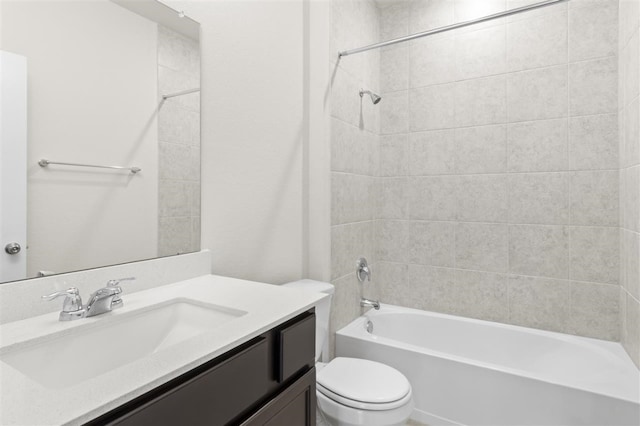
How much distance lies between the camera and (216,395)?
0.74 m

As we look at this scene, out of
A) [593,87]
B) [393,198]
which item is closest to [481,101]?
[593,87]

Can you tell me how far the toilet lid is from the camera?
1.45 m

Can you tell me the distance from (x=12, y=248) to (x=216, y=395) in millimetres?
669

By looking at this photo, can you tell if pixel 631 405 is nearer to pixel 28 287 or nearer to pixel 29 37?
pixel 28 287

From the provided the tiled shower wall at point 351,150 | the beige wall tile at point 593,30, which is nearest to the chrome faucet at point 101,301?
the tiled shower wall at point 351,150

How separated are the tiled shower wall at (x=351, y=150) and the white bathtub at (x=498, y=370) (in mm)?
355

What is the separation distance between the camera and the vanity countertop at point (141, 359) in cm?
52

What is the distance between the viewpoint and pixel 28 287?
0.93 meters

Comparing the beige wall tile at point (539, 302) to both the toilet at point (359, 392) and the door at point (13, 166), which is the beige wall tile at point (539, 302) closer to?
the toilet at point (359, 392)

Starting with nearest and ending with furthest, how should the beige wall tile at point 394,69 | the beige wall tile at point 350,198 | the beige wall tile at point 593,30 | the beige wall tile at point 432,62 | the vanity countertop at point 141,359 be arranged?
the vanity countertop at point 141,359 → the beige wall tile at point 593,30 → the beige wall tile at point 350,198 → the beige wall tile at point 432,62 → the beige wall tile at point 394,69

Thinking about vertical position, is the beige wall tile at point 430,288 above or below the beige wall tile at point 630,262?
below

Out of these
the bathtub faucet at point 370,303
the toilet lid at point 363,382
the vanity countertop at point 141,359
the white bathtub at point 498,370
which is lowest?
the white bathtub at point 498,370

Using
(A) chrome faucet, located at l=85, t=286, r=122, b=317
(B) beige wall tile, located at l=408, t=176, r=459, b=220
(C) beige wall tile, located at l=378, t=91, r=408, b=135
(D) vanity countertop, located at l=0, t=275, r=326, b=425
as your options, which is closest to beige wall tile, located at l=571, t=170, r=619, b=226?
(B) beige wall tile, located at l=408, t=176, r=459, b=220

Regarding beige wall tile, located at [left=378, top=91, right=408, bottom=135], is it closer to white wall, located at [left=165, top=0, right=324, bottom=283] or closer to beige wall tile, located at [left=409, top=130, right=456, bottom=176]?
beige wall tile, located at [left=409, top=130, right=456, bottom=176]
